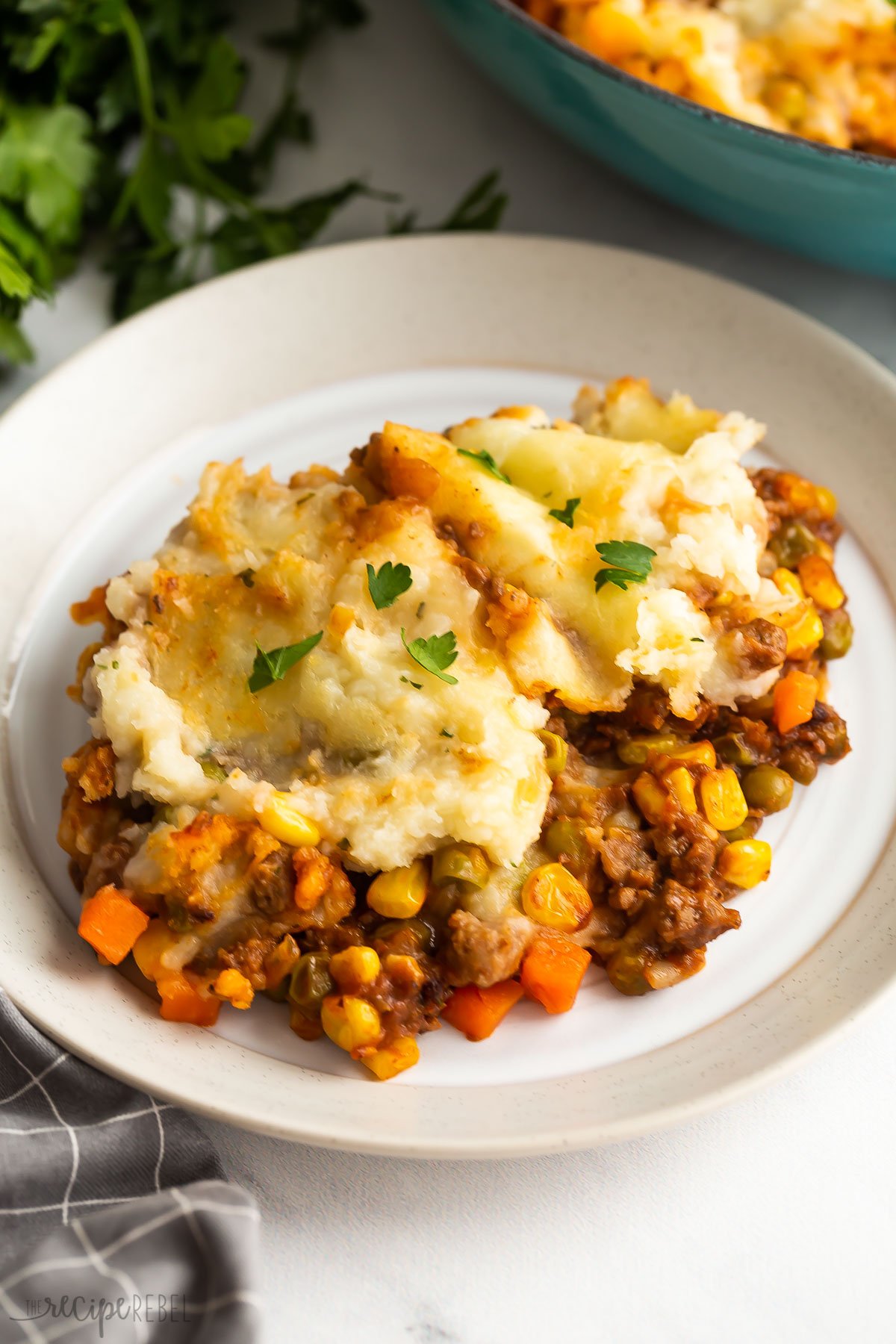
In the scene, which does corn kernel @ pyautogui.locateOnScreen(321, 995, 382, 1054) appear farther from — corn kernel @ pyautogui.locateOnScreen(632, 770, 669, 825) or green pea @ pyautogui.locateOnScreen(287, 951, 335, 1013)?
corn kernel @ pyautogui.locateOnScreen(632, 770, 669, 825)

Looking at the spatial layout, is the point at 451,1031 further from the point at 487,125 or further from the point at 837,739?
the point at 487,125

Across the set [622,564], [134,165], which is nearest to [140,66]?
[134,165]

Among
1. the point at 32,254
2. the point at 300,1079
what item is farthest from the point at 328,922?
the point at 32,254

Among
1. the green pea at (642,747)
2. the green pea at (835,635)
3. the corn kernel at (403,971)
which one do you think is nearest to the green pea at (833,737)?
the green pea at (835,635)

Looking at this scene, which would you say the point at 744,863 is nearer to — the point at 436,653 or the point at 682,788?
the point at 682,788

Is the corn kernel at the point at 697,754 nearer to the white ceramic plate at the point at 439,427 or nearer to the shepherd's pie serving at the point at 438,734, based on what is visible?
the shepherd's pie serving at the point at 438,734

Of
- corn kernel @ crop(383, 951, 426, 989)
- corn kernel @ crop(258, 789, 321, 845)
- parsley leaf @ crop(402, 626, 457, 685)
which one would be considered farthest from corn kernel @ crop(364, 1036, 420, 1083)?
parsley leaf @ crop(402, 626, 457, 685)
